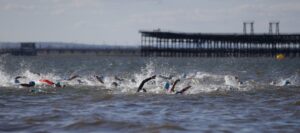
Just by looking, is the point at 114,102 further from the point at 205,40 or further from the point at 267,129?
the point at 205,40

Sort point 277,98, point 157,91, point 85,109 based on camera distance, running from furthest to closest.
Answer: point 157,91, point 277,98, point 85,109

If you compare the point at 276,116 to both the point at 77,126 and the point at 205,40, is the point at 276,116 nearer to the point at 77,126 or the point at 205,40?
the point at 77,126

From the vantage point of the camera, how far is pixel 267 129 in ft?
52.9

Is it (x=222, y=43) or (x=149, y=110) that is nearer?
(x=149, y=110)

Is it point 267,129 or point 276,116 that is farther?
point 276,116

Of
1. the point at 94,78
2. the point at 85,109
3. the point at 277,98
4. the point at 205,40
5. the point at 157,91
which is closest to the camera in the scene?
the point at 85,109

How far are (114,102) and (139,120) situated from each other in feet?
17.9

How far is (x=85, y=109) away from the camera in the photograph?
67.7 ft

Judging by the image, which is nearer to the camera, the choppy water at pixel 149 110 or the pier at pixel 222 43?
the choppy water at pixel 149 110

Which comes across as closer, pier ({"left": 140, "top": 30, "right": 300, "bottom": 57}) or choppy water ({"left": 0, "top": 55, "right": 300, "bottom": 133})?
choppy water ({"left": 0, "top": 55, "right": 300, "bottom": 133})

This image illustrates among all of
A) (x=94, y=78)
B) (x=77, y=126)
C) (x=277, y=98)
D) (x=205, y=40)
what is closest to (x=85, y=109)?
Answer: (x=77, y=126)

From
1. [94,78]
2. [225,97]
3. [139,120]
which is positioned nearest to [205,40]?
[94,78]

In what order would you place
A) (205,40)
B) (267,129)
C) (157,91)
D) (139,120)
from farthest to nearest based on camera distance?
1. (205,40)
2. (157,91)
3. (139,120)
4. (267,129)

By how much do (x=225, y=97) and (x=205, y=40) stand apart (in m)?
104
